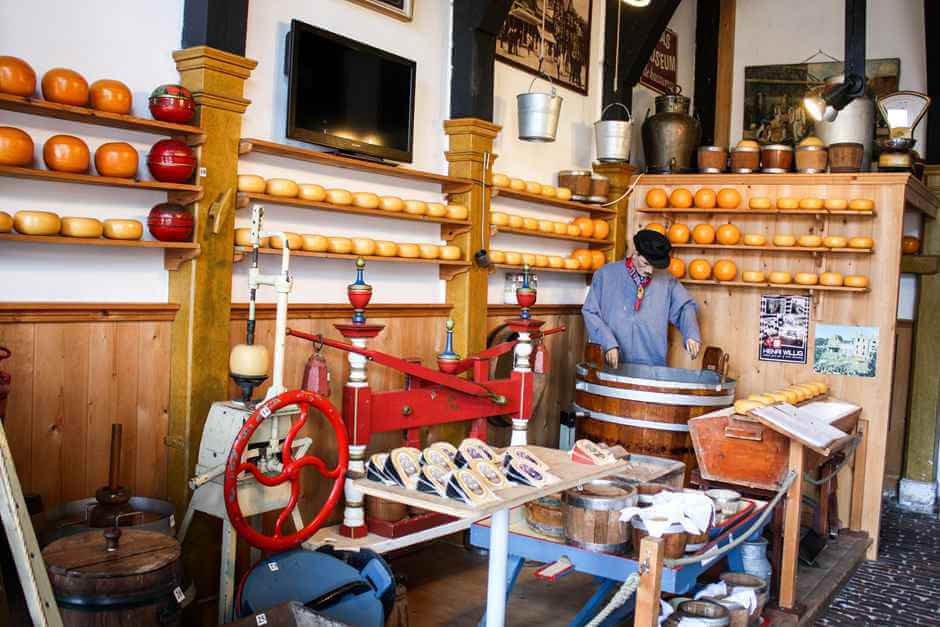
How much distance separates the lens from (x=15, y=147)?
3.50 m

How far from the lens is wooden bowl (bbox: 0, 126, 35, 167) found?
347 centimetres

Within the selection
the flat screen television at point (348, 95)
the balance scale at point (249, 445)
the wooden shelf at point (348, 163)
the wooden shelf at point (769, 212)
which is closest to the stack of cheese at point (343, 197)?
the wooden shelf at point (348, 163)

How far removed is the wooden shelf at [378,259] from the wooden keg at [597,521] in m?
1.80

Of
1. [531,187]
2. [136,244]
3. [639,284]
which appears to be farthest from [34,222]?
[639,284]

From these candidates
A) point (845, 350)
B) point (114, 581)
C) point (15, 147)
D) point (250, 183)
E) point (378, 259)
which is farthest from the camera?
point (845, 350)

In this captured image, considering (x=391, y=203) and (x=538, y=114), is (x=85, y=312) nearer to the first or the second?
(x=391, y=203)

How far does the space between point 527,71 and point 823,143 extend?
224 cm

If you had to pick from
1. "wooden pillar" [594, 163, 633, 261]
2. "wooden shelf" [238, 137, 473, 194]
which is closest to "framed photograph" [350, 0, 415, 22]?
"wooden shelf" [238, 137, 473, 194]

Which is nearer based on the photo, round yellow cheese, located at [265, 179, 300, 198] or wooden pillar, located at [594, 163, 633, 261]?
round yellow cheese, located at [265, 179, 300, 198]

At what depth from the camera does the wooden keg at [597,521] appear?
3.71 meters

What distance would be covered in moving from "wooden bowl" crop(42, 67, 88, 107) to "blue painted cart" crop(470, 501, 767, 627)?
2357 millimetres

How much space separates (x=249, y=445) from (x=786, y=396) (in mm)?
3596

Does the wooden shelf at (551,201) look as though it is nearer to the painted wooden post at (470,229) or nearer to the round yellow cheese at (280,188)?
the painted wooden post at (470,229)

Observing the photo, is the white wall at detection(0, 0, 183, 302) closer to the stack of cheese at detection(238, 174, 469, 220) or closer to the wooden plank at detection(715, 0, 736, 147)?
the stack of cheese at detection(238, 174, 469, 220)
